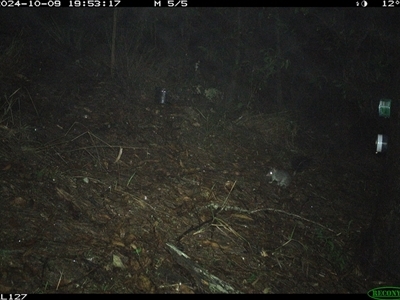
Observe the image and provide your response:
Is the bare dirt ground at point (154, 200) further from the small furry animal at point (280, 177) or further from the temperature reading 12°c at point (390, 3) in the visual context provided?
the temperature reading 12°c at point (390, 3)

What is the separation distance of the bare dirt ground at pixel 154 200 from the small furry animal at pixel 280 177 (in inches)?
3.9

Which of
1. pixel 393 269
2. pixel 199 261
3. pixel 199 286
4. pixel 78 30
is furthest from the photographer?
pixel 78 30

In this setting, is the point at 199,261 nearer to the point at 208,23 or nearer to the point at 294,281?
the point at 294,281

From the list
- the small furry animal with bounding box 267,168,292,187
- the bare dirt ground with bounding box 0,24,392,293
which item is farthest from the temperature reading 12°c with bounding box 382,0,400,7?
the small furry animal with bounding box 267,168,292,187

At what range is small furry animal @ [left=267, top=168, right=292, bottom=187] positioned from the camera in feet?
13.5

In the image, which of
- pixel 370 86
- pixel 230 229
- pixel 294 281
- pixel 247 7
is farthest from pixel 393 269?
pixel 247 7

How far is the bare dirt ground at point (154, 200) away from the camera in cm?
229

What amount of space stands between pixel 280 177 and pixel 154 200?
1775 millimetres

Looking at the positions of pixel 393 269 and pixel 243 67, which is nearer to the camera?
pixel 393 269

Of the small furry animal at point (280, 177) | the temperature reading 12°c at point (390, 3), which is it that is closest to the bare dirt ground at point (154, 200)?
the small furry animal at point (280, 177)

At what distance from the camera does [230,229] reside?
117 inches

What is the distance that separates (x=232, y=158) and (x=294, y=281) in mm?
2077

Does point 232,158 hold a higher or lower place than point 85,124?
lower

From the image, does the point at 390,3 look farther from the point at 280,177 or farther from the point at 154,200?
the point at 154,200
